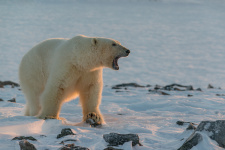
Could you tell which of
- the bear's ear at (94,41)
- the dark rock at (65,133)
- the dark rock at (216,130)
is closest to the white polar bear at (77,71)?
the bear's ear at (94,41)

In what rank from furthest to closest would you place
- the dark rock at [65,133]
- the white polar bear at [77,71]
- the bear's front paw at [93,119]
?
the bear's front paw at [93,119] → the white polar bear at [77,71] → the dark rock at [65,133]

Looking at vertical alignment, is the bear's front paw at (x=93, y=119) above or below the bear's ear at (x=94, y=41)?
below

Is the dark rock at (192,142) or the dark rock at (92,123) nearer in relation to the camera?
the dark rock at (192,142)

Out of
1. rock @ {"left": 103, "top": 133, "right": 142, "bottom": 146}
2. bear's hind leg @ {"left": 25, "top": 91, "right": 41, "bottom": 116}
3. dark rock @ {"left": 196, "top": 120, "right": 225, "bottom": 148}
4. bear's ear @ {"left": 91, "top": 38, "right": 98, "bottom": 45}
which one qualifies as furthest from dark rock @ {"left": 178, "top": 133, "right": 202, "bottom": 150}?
bear's hind leg @ {"left": 25, "top": 91, "right": 41, "bottom": 116}

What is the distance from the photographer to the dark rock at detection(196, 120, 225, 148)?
3160 millimetres

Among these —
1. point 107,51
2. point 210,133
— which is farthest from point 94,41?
point 210,133

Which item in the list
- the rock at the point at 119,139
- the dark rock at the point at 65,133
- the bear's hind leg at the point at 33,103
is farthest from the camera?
the bear's hind leg at the point at 33,103

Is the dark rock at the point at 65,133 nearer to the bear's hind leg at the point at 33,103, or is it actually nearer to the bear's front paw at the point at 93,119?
the bear's front paw at the point at 93,119

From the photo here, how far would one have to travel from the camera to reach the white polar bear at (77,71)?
4688 mm

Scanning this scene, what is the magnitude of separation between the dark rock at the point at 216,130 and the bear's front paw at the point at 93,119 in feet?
6.20

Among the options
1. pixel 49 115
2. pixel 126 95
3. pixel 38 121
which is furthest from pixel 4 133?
pixel 126 95

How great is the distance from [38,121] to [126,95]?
414cm

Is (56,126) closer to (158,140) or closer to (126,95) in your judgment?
(158,140)

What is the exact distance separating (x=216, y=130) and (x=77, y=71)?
2210 mm
